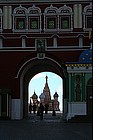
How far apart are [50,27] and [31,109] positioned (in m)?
12.5

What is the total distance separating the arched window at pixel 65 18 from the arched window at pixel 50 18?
27 cm

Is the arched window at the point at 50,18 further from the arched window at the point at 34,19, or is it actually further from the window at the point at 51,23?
the arched window at the point at 34,19

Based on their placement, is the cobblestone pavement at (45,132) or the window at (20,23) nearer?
the cobblestone pavement at (45,132)

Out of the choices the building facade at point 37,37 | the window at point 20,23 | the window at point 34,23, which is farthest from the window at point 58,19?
the window at point 20,23

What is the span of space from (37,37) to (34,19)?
3.78 feet

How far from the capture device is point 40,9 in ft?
72.9

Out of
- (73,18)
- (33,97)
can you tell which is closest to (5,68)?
(73,18)

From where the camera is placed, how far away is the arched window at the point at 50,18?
22109mm

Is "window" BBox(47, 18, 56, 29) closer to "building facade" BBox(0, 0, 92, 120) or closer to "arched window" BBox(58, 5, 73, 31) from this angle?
"building facade" BBox(0, 0, 92, 120)
